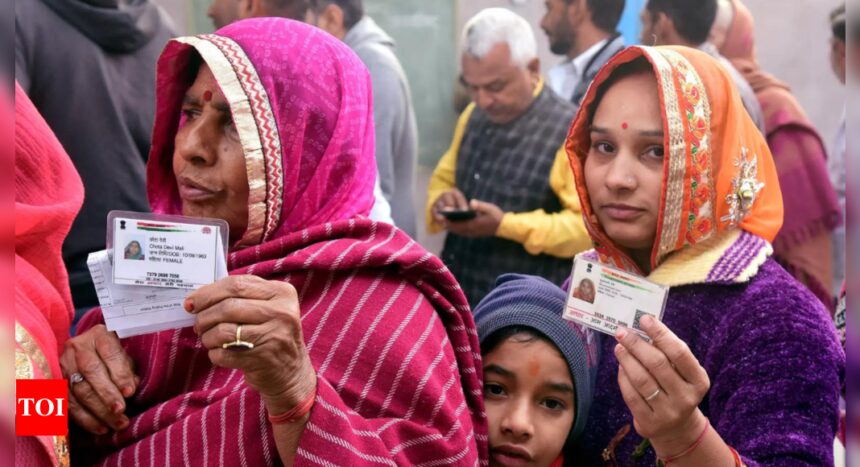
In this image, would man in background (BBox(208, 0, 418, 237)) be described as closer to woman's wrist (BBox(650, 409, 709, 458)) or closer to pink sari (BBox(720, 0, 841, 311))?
pink sari (BBox(720, 0, 841, 311))

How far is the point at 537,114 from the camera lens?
323 centimetres

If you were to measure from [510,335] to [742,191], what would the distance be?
56 centimetres

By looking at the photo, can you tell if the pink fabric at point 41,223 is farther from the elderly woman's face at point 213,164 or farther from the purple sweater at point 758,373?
the purple sweater at point 758,373

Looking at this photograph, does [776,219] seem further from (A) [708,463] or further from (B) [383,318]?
(B) [383,318]

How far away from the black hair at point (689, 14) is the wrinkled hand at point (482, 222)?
796 millimetres

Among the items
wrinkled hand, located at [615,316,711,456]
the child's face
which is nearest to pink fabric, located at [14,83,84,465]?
the child's face

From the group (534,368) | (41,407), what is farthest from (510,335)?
(41,407)

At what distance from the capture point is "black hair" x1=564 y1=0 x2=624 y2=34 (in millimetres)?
3045

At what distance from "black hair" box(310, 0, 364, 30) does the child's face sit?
1850mm

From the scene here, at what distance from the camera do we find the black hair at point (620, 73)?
6.39 feet

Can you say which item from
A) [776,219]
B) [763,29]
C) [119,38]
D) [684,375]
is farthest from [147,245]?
[763,29]

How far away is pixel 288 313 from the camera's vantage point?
140 cm

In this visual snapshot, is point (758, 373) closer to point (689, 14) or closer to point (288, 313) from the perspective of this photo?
point (288, 313)

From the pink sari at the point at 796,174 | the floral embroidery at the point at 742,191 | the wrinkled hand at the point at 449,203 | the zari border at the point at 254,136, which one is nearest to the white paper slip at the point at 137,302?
the zari border at the point at 254,136
